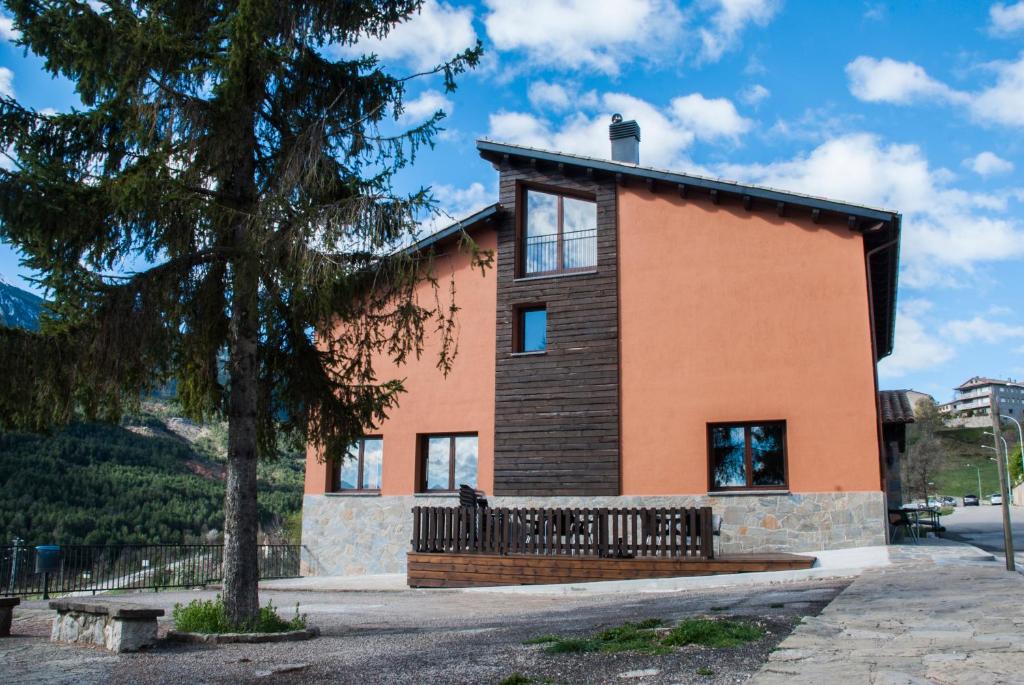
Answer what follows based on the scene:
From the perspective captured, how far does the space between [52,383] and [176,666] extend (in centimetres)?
299

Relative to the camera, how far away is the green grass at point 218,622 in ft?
26.0

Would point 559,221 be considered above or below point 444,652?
above

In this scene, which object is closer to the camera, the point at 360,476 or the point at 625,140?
the point at 360,476

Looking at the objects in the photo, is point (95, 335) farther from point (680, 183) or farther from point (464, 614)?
point (680, 183)

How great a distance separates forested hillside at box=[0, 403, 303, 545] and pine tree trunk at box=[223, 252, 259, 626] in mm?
19571

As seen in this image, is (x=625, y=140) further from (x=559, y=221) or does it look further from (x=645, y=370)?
(x=645, y=370)

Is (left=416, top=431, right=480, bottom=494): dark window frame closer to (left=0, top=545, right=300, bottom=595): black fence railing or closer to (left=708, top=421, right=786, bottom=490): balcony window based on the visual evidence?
(left=0, top=545, right=300, bottom=595): black fence railing

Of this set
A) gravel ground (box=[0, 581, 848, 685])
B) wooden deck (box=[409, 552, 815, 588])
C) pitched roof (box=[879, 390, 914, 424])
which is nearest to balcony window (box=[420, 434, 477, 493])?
wooden deck (box=[409, 552, 815, 588])

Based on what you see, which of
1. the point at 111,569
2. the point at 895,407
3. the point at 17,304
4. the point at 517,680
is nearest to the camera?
the point at 517,680

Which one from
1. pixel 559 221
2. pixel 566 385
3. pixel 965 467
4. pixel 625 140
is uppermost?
pixel 625 140

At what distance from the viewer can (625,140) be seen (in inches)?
739

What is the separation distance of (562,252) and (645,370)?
3150mm

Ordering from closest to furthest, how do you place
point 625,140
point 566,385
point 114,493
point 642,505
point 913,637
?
point 913,637
point 642,505
point 566,385
point 625,140
point 114,493

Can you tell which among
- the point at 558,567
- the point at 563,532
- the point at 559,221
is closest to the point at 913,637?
the point at 558,567
